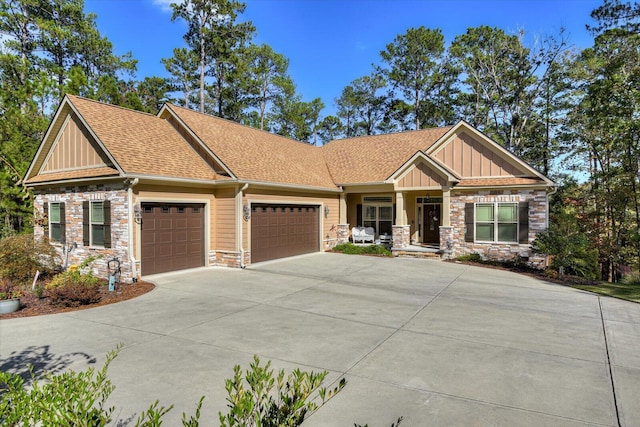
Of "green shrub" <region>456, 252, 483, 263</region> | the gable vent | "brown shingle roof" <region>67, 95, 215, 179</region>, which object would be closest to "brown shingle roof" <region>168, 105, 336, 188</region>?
"brown shingle roof" <region>67, 95, 215, 179</region>

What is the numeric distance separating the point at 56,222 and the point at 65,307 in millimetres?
6917

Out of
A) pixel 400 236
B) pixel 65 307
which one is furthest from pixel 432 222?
pixel 65 307

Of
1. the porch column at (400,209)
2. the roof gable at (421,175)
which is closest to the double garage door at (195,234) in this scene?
the porch column at (400,209)

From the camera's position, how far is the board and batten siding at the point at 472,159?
14805 millimetres

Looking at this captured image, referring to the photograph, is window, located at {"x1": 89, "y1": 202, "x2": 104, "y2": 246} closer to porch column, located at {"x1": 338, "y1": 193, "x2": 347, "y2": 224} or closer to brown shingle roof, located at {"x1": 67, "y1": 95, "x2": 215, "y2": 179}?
brown shingle roof, located at {"x1": 67, "y1": 95, "x2": 215, "y2": 179}

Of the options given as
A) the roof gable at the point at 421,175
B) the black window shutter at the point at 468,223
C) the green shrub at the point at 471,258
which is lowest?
the green shrub at the point at 471,258

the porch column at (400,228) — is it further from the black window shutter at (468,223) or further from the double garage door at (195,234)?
the double garage door at (195,234)

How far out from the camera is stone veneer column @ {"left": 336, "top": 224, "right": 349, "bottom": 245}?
61.7 feet

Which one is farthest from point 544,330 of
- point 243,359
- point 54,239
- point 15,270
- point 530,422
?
point 54,239

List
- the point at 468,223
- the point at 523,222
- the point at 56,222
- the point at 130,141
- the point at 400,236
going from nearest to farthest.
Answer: the point at 130,141, the point at 56,222, the point at 523,222, the point at 468,223, the point at 400,236

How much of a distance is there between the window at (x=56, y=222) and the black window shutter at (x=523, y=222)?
56.2 feet

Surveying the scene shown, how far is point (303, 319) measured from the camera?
716cm

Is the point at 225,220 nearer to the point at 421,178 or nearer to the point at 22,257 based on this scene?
the point at 22,257

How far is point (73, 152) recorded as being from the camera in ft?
42.2
